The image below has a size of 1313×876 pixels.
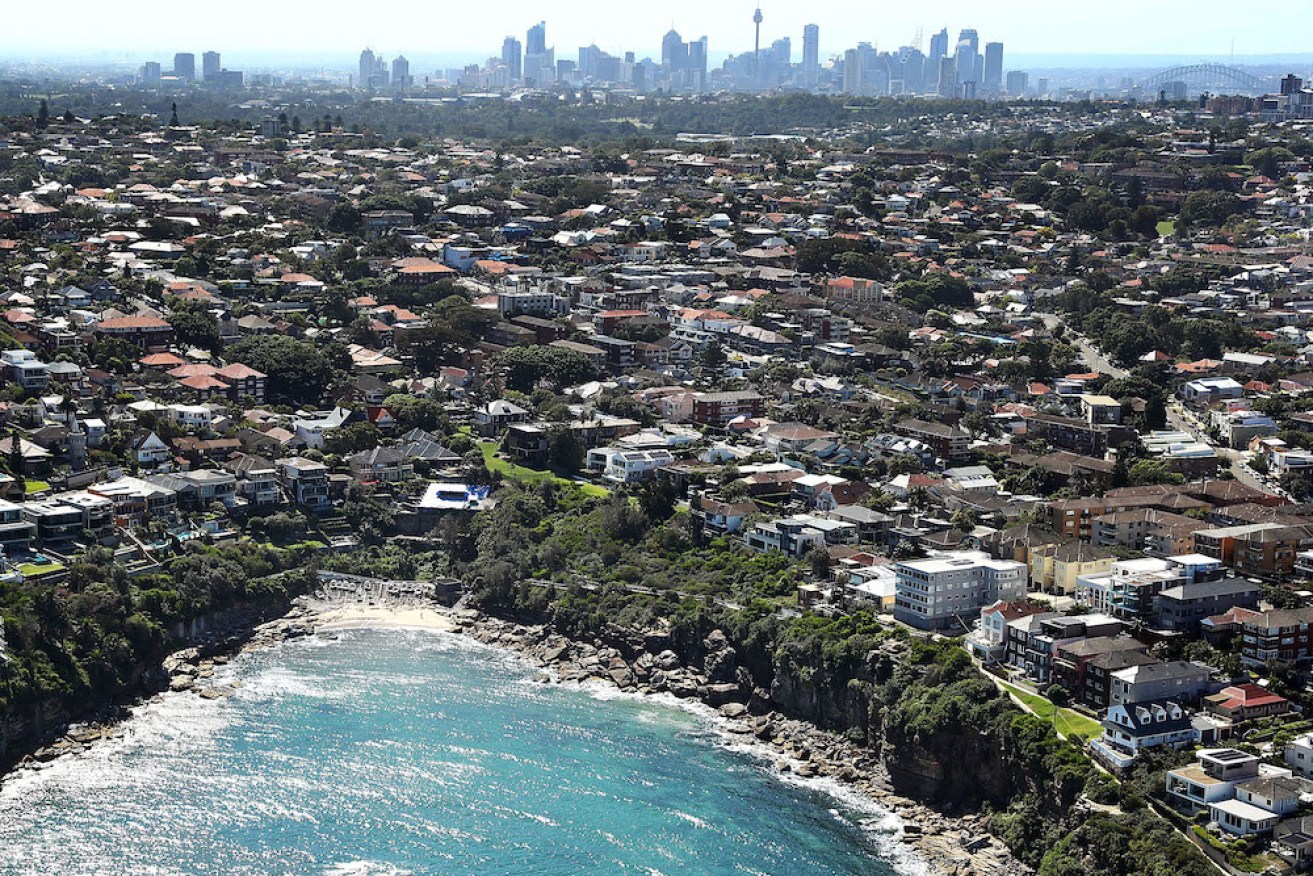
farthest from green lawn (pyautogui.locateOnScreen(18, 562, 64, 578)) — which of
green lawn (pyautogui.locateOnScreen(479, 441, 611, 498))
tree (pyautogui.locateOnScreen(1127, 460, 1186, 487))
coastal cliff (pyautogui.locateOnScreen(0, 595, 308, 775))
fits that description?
tree (pyautogui.locateOnScreen(1127, 460, 1186, 487))

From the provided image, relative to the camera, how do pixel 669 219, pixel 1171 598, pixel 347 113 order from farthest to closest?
pixel 347 113
pixel 669 219
pixel 1171 598

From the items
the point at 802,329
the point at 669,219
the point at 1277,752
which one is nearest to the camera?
the point at 1277,752

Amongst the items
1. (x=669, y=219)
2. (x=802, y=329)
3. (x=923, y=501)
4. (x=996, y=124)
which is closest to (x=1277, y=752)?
(x=923, y=501)

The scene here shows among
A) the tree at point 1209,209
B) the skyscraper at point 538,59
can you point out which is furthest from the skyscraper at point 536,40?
the tree at point 1209,209

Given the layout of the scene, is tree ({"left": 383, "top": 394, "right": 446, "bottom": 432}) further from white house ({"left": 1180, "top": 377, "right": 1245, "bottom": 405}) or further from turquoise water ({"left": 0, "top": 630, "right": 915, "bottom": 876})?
white house ({"left": 1180, "top": 377, "right": 1245, "bottom": 405})

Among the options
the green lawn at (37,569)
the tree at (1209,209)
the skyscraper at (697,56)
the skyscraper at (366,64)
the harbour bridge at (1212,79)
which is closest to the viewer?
the green lawn at (37,569)

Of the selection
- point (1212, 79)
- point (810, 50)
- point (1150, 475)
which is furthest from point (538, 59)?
point (1150, 475)

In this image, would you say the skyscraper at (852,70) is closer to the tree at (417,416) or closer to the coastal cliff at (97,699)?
the tree at (417,416)

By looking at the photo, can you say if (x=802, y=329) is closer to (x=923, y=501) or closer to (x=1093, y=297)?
(x=1093, y=297)
